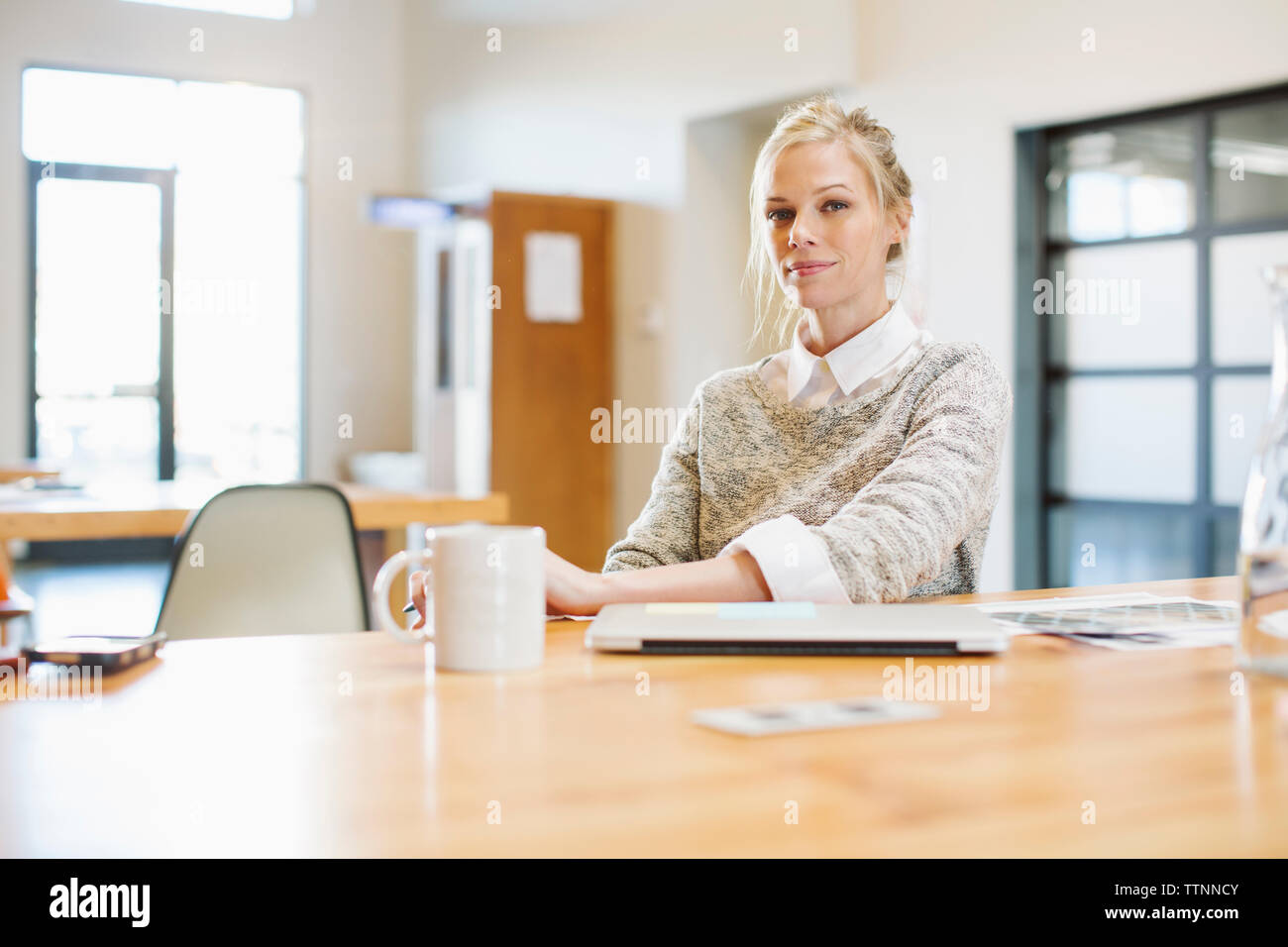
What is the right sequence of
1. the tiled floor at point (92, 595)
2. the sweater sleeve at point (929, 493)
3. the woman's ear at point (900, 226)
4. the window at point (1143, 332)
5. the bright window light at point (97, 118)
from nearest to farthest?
the sweater sleeve at point (929, 493), the woman's ear at point (900, 226), the window at point (1143, 332), the tiled floor at point (92, 595), the bright window light at point (97, 118)

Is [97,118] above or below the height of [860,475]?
above

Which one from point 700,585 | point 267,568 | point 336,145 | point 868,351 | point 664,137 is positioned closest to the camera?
point 700,585

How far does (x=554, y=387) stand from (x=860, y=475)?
173 inches

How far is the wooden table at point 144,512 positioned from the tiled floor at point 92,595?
4.97ft

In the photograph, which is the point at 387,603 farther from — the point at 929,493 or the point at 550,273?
the point at 550,273

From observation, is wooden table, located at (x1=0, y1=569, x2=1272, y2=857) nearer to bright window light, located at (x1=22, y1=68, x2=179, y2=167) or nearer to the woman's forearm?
the woman's forearm

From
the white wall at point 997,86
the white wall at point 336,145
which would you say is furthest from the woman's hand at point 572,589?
the white wall at point 336,145

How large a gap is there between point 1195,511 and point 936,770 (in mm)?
3425

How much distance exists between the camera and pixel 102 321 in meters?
7.13

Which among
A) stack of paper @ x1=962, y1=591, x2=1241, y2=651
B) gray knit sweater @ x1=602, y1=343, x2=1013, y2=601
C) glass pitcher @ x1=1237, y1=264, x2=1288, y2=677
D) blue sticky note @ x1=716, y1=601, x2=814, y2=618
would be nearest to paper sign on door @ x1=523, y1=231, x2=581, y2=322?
gray knit sweater @ x1=602, y1=343, x2=1013, y2=601

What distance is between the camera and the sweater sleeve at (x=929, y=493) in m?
1.12

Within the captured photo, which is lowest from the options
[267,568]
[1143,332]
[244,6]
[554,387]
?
[267,568]

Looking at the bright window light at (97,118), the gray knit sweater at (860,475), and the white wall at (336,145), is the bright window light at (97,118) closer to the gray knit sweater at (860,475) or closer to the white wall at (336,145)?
the white wall at (336,145)

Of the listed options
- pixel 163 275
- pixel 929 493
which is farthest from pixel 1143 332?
pixel 163 275
